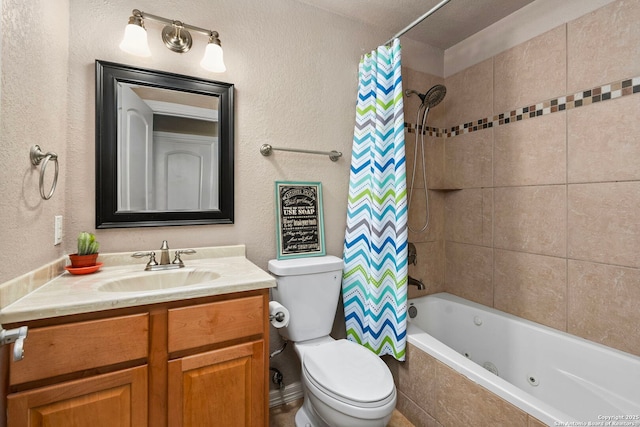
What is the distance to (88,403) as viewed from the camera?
0.90 m

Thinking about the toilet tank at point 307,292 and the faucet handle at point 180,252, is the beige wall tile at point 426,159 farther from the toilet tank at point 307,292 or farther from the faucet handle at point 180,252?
the faucet handle at point 180,252

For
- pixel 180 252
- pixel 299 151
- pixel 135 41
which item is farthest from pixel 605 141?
pixel 135 41

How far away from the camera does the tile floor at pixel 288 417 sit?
156 cm

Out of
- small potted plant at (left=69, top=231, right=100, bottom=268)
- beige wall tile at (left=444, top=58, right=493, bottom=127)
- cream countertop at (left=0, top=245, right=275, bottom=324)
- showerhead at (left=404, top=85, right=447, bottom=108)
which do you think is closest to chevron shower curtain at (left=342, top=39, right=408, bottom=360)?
showerhead at (left=404, top=85, right=447, bottom=108)

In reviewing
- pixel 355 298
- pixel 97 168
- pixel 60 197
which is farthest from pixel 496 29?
pixel 60 197

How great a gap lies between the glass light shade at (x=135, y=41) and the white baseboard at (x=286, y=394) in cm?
194

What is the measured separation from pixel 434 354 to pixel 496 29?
→ 7.02 feet

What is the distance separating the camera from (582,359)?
143 centimetres

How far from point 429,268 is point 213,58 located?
2043 millimetres

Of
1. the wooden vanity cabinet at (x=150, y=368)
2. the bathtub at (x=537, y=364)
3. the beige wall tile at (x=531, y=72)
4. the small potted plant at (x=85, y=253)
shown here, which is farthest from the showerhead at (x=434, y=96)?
the small potted plant at (x=85, y=253)

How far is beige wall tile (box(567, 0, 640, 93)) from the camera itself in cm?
135

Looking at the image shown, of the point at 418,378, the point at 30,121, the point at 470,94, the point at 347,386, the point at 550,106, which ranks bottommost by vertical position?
the point at 418,378

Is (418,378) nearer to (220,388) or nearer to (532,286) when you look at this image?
(532,286)

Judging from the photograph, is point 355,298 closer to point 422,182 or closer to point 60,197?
point 422,182
